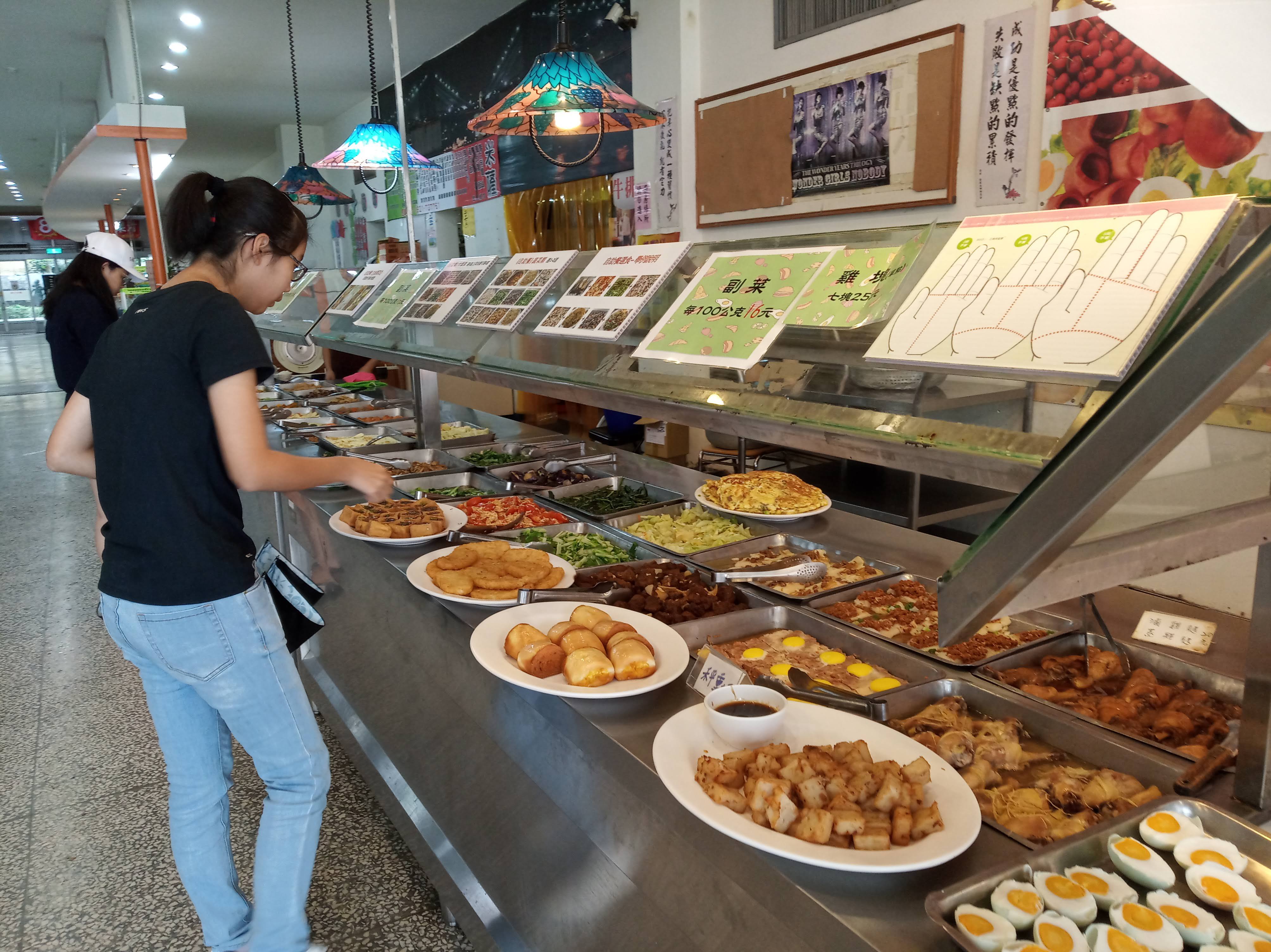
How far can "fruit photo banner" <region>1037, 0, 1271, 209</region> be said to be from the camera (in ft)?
11.2

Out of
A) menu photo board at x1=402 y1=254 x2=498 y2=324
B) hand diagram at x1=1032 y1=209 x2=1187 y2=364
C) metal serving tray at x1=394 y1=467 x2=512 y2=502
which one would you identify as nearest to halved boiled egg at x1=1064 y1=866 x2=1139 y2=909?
hand diagram at x1=1032 y1=209 x2=1187 y2=364

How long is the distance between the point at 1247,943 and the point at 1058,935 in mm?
217

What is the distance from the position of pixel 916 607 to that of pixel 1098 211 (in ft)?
3.19

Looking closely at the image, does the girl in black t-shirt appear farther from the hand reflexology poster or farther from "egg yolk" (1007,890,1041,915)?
"egg yolk" (1007,890,1041,915)

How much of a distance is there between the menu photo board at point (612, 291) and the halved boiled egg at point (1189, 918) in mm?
1741

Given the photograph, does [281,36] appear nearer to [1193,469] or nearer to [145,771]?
[145,771]

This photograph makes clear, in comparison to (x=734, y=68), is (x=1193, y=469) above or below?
below

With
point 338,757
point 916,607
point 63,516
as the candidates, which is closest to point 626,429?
point 338,757

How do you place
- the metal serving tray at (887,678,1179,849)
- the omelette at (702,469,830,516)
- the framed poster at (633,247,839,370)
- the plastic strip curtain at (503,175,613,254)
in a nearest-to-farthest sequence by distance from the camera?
the metal serving tray at (887,678,1179,849)
the framed poster at (633,247,839,370)
the omelette at (702,469,830,516)
the plastic strip curtain at (503,175,613,254)

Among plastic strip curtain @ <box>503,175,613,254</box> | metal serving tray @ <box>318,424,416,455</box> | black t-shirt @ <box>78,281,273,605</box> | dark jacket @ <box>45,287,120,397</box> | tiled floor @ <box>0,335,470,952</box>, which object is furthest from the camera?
plastic strip curtain @ <box>503,175,613,254</box>

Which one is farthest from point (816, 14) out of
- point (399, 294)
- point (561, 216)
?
point (561, 216)

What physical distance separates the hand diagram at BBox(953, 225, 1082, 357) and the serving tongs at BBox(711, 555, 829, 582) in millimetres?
906

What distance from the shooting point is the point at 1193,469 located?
0.89 meters

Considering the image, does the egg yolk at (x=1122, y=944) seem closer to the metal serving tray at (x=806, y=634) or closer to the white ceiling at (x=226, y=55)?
the metal serving tray at (x=806, y=634)
